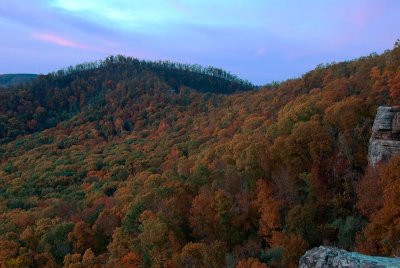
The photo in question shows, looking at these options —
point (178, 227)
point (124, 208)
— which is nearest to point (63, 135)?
point (124, 208)

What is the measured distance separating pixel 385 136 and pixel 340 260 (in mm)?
22346

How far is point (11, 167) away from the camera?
427 ft

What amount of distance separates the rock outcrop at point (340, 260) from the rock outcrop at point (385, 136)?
19823 millimetres

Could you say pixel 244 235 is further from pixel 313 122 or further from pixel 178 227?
pixel 313 122

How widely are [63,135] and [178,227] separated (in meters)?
126

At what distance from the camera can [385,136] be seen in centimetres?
3853

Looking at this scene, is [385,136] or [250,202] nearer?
[385,136]

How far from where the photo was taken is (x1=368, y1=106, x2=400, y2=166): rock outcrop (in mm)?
37688

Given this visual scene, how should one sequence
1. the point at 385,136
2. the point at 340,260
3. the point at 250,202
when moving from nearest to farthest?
the point at 340,260 < the point at 385,136 < the point at 250,202

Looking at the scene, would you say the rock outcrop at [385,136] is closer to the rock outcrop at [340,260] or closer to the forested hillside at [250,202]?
the forested hillside at [250,202]

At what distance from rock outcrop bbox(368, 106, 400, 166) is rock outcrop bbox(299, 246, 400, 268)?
19.8m

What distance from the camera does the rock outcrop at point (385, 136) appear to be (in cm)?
3769

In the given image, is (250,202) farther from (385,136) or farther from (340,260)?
(340,260)

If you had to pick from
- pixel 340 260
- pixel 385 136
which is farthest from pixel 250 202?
pixel 340 260
